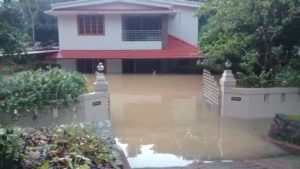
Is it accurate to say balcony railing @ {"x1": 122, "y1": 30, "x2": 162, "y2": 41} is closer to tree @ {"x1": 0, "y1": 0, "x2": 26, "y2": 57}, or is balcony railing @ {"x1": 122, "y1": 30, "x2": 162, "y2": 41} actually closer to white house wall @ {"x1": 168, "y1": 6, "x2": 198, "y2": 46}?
white house wall @ {"x1": 168, "y1": 6, "x2": 198, "y2": 46}

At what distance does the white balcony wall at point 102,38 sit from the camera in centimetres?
2056

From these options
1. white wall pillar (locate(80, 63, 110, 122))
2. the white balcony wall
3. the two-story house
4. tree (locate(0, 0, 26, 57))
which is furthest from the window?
tree (locate(0, 0, 26, 57))

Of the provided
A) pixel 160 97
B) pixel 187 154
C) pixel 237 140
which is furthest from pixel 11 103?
pixel 160 97

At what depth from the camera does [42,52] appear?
70.0 ft

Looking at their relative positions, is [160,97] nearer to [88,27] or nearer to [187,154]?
[187,154]

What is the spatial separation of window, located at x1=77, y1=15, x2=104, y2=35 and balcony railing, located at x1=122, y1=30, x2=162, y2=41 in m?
1.46

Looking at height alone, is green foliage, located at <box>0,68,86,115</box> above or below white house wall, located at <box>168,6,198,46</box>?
below

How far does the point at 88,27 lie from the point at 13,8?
13.0 m

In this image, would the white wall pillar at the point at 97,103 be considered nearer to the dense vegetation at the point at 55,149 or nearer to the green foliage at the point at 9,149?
the dense vegetation at the point at 55,149

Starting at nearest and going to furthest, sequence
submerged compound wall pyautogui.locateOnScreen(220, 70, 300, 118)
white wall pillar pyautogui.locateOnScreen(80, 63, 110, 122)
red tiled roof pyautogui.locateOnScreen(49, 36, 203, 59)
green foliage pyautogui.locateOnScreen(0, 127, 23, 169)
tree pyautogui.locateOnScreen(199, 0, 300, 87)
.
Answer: green foliage pyautogui.locateOnScreen(0, 127, 23, 169) → white wall pillar pyautogui.locateOnScreen(80, 63, 110, 122) → submerged compound wall pyautogui.locateOnScreen(220, 70, 300, 118) → tree pyautogui.locateOnScreen(199, 0, 300, 87) → red tiled roof pyautogui.locateOnScreen(49, 36, 203, 59)

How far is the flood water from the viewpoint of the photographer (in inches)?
284

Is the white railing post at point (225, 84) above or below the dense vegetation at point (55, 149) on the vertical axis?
below

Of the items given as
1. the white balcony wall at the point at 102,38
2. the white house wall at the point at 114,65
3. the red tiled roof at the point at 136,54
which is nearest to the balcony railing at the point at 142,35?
the white balcony wall at the point at 102,38

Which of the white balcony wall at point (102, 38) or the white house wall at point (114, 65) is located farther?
the white house wall at point (114, 65)
